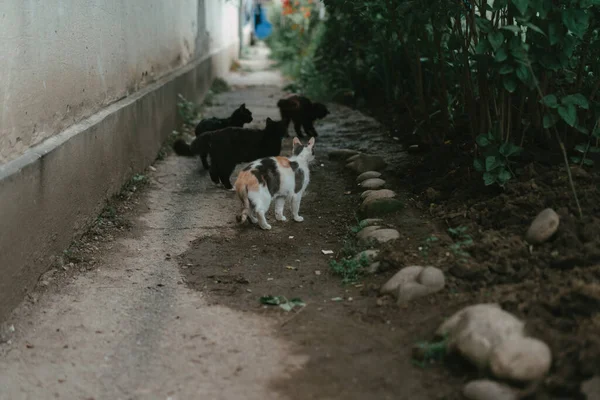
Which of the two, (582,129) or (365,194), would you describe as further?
(365,194)

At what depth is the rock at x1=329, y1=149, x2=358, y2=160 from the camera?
8406mm

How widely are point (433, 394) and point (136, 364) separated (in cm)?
155

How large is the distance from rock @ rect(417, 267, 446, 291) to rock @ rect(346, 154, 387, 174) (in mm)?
3253

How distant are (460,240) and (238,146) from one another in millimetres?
3059

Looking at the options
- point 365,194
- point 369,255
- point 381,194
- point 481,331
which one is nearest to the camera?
point 481,331

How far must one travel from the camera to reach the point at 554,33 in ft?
15.2

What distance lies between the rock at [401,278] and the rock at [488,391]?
1243 millimetres

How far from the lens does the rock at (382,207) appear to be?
19.1ft

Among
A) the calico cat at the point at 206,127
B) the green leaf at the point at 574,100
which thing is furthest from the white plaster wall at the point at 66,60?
the green leaf at the point at 574,100

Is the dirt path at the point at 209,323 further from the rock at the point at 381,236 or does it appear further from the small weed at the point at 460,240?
the small weed at the point at 460,240

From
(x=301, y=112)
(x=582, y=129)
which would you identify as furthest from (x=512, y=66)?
(x=301, y=112)

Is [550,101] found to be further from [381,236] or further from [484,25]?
[381,236]

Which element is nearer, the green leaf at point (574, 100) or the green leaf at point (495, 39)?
the green leaf at point (495, 39)

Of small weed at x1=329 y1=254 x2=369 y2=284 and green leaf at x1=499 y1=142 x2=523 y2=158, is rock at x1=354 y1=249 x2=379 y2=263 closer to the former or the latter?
small weed at x1=329 y1=254 x2=369 y2=284
